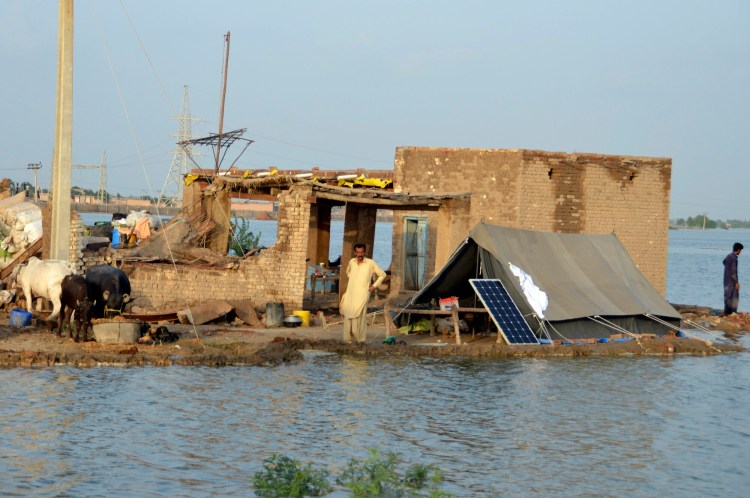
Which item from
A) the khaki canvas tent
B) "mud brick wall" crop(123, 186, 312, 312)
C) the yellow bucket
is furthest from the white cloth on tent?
"mud brick wall" crop(123, 186, 312, 312)

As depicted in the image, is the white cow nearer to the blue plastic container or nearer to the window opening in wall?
the blue plastic container

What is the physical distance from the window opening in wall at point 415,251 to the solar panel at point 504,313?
7557mm

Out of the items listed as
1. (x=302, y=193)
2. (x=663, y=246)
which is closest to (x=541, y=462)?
(x=302, y=193)

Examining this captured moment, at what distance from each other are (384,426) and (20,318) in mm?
7563

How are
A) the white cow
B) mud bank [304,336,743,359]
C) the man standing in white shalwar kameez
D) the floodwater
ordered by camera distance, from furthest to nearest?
the white cow < mud bank [304,336,743,359] < the man standing in white shalwar kameez < the floodwater

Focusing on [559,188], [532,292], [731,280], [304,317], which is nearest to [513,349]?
[532,292]

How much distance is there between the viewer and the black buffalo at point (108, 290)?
1512 cm

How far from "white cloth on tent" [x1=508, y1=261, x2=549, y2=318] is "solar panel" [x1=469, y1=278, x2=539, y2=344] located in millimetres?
279

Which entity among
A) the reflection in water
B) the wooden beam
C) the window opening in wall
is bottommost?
the reflection in water

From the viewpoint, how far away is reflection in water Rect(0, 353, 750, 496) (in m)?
8.61

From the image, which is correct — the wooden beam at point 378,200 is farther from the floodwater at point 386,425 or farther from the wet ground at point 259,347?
the floodwater at point 386,425

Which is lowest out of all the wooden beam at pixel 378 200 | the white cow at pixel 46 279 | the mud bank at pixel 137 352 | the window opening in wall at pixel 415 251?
the mud bank at pixel 137 352

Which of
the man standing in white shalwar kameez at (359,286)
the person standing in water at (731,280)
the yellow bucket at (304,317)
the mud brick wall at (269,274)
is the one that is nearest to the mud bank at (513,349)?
the man standing in white shalwar kameez at (359,286)

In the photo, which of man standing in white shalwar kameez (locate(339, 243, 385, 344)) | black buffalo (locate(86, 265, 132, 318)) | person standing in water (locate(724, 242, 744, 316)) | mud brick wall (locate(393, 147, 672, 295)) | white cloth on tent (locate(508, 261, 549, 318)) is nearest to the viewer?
man standing in white shalwar kameez (locate(339, 243, 385, 344))
